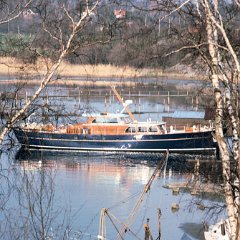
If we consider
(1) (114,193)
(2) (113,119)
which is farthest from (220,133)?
(2) (113,119)

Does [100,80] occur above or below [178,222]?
above

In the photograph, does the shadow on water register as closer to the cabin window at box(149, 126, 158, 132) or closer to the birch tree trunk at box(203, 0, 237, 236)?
the cabin window at box(149, 126, 158, 132)

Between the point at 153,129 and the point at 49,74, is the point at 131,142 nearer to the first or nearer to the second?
the point at 153,129

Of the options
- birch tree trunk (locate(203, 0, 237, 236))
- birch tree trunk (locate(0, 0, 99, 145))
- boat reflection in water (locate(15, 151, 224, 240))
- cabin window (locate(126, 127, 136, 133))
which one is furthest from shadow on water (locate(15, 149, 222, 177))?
birch tree trunk (locate(0, 0, 99, 145))

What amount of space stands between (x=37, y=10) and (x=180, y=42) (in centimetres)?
192

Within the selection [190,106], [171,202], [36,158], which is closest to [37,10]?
[171,202]

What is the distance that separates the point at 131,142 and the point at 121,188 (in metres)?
14.4

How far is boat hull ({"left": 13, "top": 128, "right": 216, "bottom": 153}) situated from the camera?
42000mm

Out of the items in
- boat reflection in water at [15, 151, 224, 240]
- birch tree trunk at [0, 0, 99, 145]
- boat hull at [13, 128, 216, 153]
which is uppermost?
birch tree trunk at [0, 0, 99, 145]

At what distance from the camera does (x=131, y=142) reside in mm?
42812

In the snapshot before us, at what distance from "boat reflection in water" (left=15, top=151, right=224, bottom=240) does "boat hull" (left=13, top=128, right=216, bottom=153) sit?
0.69 metres

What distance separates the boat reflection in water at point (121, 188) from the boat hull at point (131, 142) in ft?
2.26

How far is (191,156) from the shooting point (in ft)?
137

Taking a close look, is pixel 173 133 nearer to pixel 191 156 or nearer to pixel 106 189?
pixel 191 156
